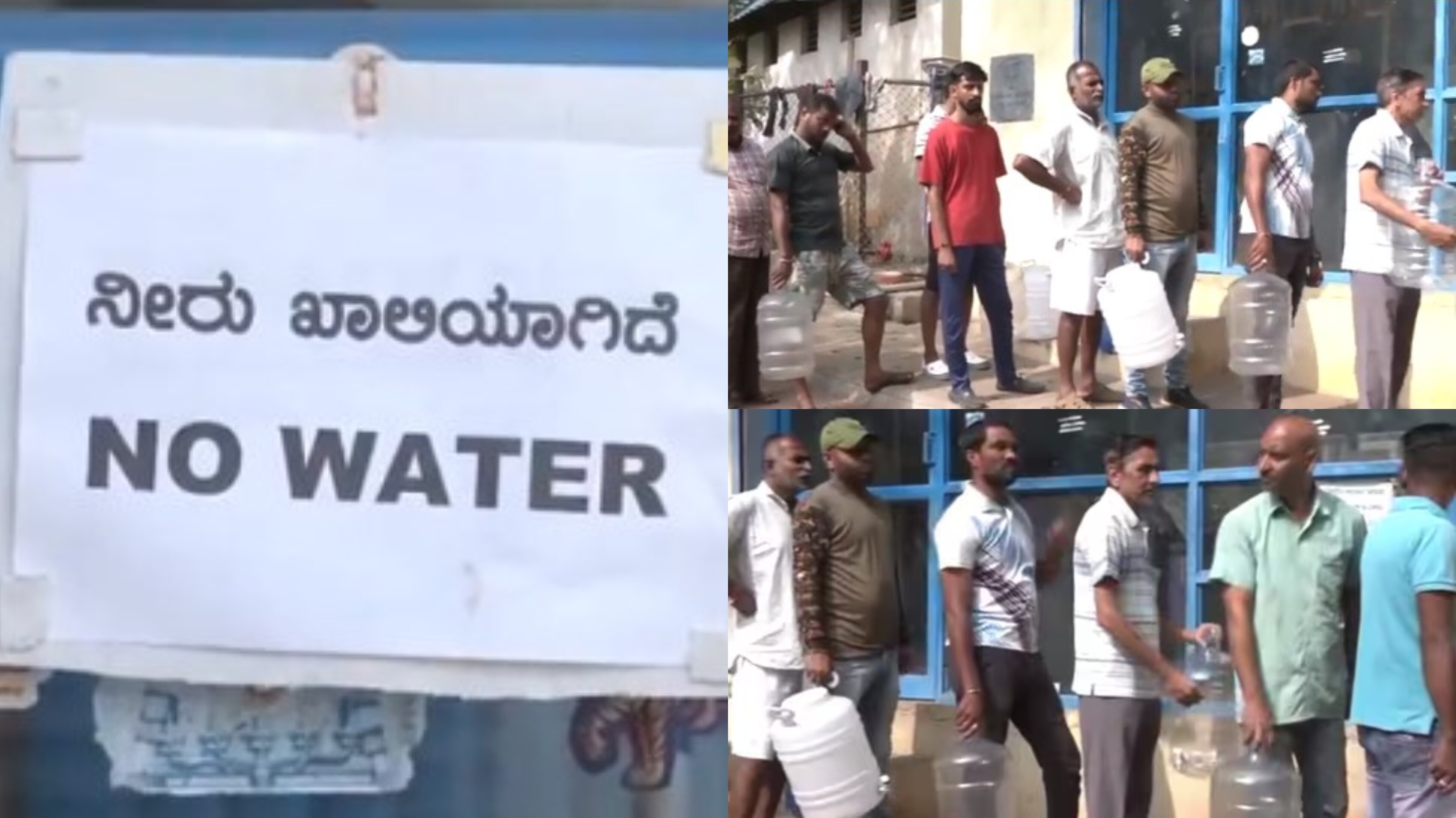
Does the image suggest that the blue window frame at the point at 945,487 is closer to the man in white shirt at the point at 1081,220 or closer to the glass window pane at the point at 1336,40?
the man in white shirt at the point at 1081,220

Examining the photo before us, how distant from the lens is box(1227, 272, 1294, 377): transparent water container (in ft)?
19.3

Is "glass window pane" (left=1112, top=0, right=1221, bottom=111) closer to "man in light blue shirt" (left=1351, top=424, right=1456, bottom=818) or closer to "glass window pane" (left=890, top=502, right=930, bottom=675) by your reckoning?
"glass window pane" (left=890, top=502, right=930, bottom=675)

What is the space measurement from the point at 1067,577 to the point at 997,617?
59cm

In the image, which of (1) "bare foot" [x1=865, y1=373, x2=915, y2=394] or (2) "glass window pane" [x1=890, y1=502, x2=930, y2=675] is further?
(1) "bare foot" [x1=865, y1=373, x2=915, y2=394]

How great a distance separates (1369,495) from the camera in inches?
187

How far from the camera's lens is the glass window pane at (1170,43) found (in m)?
6.74

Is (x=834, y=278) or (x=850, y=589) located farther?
(x=834, y=278)

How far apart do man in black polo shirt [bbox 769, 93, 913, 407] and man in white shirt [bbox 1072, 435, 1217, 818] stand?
54.1 inches

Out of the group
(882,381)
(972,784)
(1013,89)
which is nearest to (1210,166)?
(1013,89)

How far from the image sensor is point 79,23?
8.40 ft

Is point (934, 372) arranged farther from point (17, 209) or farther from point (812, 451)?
point (17, 209)

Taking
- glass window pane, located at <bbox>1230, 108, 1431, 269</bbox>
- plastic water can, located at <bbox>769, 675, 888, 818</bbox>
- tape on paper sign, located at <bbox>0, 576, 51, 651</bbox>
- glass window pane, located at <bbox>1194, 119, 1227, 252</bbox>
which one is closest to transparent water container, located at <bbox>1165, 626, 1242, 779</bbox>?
plastic water can, located at <bbox>769, 675, 888, 818</bbox>

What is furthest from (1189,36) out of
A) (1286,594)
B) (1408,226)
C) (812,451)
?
(1286,594)

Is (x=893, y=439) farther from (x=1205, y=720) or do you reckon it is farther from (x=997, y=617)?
(x=1205, y=720)
